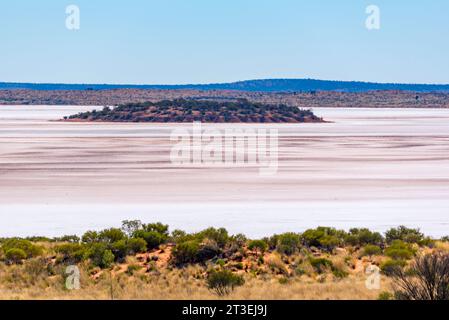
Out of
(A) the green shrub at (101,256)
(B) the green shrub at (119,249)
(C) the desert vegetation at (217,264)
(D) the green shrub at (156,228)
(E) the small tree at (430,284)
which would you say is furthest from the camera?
(D) the green shrub at (156,228)

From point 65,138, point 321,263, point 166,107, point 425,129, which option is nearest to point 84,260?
point 321,263

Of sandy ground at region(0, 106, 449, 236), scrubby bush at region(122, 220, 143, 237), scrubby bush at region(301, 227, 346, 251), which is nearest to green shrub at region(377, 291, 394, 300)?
scrubby bush at region(301, 227, 346, 251)

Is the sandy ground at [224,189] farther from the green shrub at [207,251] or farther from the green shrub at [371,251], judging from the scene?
the green shrub at [371,251]

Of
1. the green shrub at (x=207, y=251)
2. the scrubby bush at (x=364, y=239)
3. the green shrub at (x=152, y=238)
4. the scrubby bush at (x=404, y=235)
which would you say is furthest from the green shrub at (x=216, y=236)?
the scrubby bush at (x=404, y=235)

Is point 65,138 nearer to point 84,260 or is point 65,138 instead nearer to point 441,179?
point 441,179

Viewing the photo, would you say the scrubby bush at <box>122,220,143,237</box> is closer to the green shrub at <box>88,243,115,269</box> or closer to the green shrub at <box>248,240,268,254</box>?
the green shrub at <box>88,243,115,269</box>

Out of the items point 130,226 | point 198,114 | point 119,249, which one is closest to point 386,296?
point 119,249

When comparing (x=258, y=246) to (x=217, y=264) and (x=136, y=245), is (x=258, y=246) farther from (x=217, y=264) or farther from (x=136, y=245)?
(x=136, y=245)
